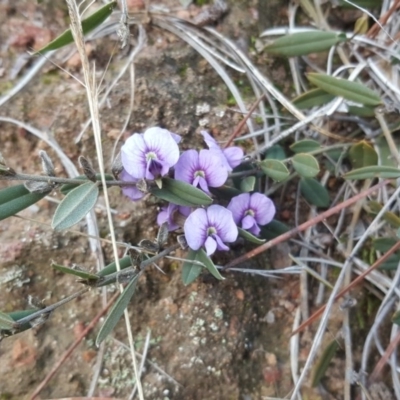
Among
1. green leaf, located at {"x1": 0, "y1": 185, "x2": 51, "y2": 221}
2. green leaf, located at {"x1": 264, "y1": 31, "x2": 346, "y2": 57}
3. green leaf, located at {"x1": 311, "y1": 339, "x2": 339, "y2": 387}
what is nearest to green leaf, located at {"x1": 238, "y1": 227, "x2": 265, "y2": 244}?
green leaf, located at {"x1": 311, "y1": 339, "x2": 339, "y2": 387}

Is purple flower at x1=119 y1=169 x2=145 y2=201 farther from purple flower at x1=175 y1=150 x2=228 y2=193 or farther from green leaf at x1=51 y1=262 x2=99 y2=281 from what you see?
green leaf at x1=51 y1=262 x2=99 y2=281

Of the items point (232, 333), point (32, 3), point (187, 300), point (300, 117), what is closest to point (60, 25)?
point (32, 3)

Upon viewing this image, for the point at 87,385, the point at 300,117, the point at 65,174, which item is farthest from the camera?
the point at 300,117

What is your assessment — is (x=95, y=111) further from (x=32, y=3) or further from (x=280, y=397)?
(x=280, y=397)

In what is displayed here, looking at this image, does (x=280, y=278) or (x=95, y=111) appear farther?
(x=280, y=278)

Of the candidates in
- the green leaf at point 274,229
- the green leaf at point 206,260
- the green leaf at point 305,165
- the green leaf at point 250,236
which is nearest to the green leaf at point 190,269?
the green leaf at point 206,260
